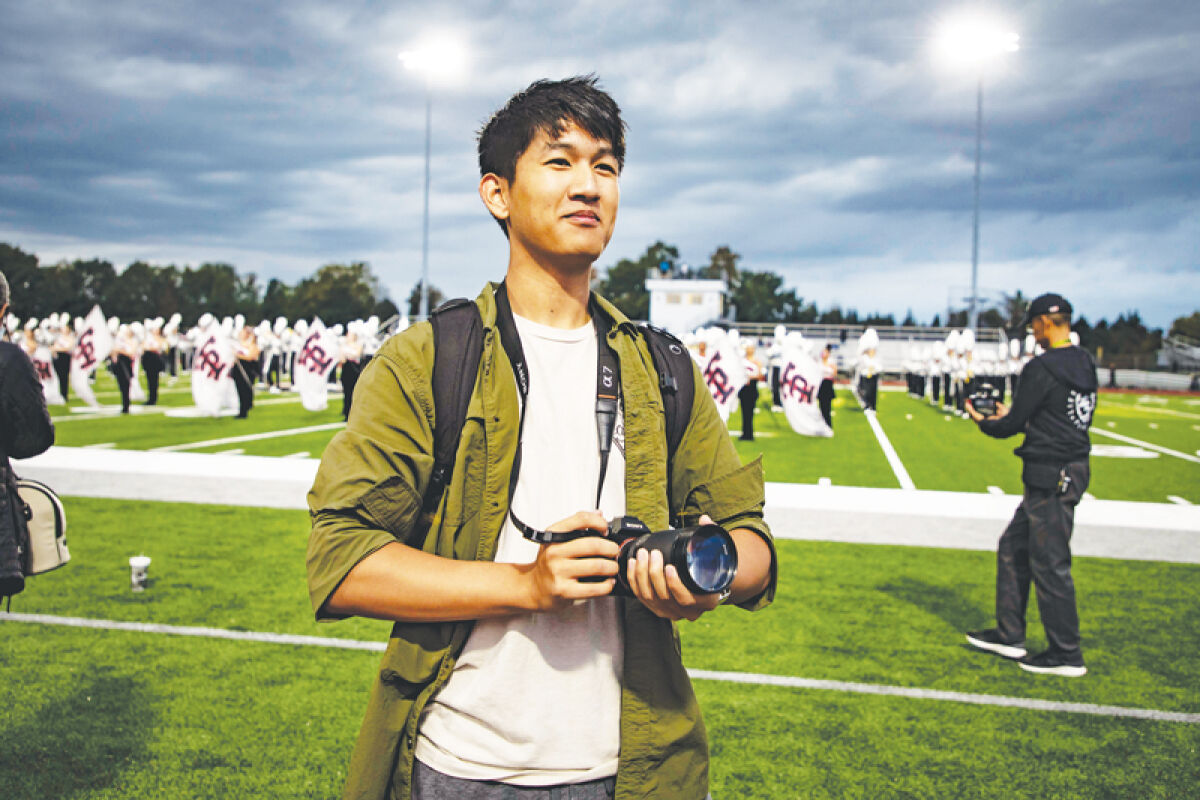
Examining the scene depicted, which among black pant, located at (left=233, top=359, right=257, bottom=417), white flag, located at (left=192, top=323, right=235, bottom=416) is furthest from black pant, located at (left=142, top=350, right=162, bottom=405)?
white flag, located at (left=192, top=323, right=235, bottom=416)

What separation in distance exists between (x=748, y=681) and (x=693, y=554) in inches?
156

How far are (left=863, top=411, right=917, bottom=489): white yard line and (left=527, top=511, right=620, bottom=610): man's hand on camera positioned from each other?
454 inches

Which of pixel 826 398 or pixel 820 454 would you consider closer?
pixel 820 454

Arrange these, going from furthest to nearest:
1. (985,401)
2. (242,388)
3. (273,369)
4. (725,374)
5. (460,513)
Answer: (273,369), (242,388), (725,374), (985,401), (460,513)

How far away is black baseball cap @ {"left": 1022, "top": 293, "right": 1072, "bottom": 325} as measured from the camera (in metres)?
5.17

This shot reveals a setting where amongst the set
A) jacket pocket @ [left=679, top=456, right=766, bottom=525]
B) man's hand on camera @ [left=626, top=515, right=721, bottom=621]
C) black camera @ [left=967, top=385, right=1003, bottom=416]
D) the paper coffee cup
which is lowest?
the paper coffee cup

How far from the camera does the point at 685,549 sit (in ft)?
4.09

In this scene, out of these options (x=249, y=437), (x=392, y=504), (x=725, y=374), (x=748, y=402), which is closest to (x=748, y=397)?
(x=748, y=402)

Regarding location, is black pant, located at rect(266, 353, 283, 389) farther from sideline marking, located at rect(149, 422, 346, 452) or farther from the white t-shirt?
the white t-shirt

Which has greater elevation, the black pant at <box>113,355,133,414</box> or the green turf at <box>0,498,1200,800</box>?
the black pant at <box>113,355,133,414</box>

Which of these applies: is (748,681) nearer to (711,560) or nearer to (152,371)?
(711,560)

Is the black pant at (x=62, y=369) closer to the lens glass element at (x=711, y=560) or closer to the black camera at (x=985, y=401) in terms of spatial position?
the black camera at (x=985, y=401)

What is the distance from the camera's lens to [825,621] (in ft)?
19.9

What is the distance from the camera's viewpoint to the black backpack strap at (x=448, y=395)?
149 centimetres
